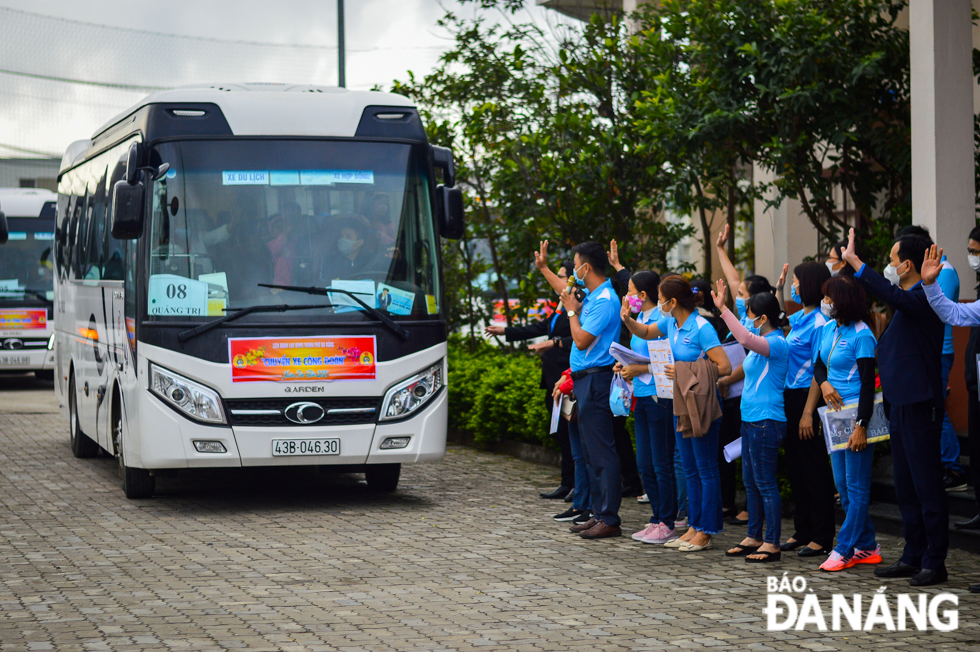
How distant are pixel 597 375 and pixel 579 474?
108 cm

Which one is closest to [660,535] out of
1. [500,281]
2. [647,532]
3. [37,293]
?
[647,532]

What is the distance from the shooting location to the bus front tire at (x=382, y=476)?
11.1 m

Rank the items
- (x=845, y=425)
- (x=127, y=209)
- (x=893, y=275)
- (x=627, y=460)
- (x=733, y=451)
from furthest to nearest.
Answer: (x=627, y=460) < (x=127, y=209) < (x=733, y=451) < (x=845, y=425) < (x=893, y=275)

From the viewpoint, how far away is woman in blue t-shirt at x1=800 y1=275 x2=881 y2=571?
7.57 meters

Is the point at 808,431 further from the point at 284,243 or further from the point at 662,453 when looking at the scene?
the point at 284,243

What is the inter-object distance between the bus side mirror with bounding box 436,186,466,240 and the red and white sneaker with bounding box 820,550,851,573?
4.17m

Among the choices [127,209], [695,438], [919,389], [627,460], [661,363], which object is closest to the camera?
[919,389]

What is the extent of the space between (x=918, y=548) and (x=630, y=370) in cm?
238

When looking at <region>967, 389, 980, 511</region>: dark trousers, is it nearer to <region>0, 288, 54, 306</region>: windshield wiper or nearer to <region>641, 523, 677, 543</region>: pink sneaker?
<region>641, 523, 677, 543</region>: pink sneaker

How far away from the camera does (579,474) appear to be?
9609mm

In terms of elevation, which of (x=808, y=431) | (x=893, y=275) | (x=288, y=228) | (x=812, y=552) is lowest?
(x=812, y=552)

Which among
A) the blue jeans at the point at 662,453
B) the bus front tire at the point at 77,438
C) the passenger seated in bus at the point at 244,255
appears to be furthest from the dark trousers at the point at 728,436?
the bus front tire at the point at 77,438

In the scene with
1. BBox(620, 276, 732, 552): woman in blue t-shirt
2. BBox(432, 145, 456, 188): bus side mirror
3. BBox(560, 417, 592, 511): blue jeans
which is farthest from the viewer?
BBox(432, 145, 456, 188): bus side mirror

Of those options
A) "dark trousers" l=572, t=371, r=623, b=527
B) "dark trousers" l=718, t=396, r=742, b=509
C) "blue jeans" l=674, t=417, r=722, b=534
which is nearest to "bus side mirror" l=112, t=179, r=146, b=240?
"dark trousers" l=572, t=371, r=623, b=527
